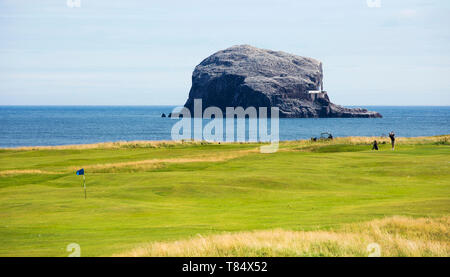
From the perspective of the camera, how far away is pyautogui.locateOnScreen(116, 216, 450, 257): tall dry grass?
1527 centimetres

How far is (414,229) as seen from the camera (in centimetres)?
1825

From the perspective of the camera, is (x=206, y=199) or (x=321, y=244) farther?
(x=206, y=199)

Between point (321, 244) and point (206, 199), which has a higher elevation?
point (321, 244)

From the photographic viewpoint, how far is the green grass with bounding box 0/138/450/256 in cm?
1980

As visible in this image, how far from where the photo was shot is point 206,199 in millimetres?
29250

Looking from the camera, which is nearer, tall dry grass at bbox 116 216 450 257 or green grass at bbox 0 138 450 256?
tall dry grass at bbox 116 216 450 257

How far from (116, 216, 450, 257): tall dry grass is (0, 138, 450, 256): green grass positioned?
1711 millimetres

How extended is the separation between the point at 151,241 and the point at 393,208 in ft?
36.4

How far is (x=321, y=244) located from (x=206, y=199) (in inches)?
541

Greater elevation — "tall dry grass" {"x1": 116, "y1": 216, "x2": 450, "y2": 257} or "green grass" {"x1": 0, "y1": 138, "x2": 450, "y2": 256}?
"tall dry grass" {"x1": 116, "y1": 216, "x2": 450, "y2": 257}

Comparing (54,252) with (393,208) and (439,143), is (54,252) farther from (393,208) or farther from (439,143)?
(439,143)

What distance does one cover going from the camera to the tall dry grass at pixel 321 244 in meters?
15.3

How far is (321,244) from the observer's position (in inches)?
632
